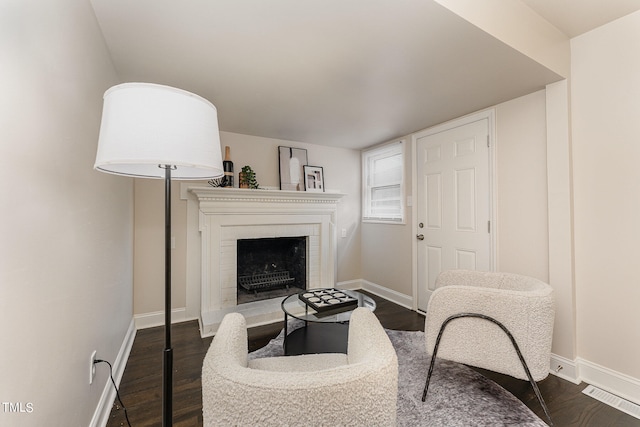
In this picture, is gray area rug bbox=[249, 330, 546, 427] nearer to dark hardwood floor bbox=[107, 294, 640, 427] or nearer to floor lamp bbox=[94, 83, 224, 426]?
dark hardwood floor bbox=[107, 294, 640, 427]

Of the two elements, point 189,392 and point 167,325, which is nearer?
point 167,325

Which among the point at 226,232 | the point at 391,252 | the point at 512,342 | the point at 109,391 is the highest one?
the point at 226,232

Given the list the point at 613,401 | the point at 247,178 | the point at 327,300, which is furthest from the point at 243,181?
the point at 613,401

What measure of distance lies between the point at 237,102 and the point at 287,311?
6.05 feet

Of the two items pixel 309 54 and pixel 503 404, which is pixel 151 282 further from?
pixel 503 404

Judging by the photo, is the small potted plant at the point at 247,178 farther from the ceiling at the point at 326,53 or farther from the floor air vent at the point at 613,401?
the floor air vent at the point at 613,401

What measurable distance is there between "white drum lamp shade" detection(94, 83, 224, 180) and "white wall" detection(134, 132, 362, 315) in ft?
7.13

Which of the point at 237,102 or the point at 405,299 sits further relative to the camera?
the point at 405,299

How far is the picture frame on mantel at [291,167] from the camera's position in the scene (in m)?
3.44

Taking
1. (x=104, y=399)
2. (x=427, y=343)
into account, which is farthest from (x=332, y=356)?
(x=104, y=399)

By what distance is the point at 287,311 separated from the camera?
2.12m

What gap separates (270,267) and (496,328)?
2.66m

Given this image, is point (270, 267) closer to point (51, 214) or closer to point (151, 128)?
point (51, 214)

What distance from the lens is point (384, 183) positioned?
3.74 m
